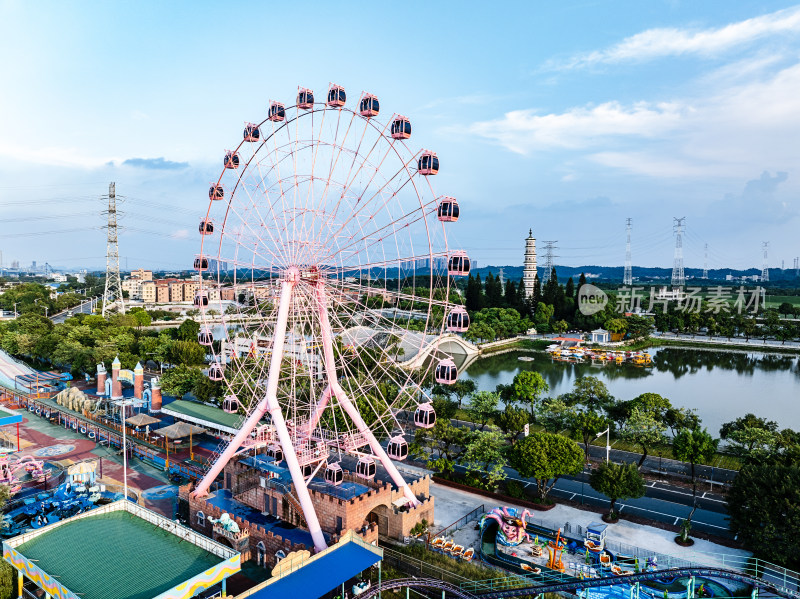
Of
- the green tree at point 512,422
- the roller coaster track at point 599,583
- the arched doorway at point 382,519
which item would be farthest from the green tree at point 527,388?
the roller coaster track at point 599,583

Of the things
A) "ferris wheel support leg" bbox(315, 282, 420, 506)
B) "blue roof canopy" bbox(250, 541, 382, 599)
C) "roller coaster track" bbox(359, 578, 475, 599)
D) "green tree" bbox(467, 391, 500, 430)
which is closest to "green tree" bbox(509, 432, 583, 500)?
"ferris wheel support leg" bbox(315, 282, 420, 506)

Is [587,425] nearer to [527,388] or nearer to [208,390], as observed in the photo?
[527,388]

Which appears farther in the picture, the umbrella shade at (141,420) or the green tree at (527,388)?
the green tree at (527,388)

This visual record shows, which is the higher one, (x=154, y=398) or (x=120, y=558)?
(x=120, y=558)

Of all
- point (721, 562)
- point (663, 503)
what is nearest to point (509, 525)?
point (721, 562)

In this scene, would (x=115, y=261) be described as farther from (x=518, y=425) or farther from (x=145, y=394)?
(x=518, y=425)

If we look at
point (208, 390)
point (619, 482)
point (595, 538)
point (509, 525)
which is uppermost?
point (208, 390)

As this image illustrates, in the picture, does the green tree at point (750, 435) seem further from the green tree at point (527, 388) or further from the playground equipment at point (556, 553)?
the green tree at point (527, 388)
